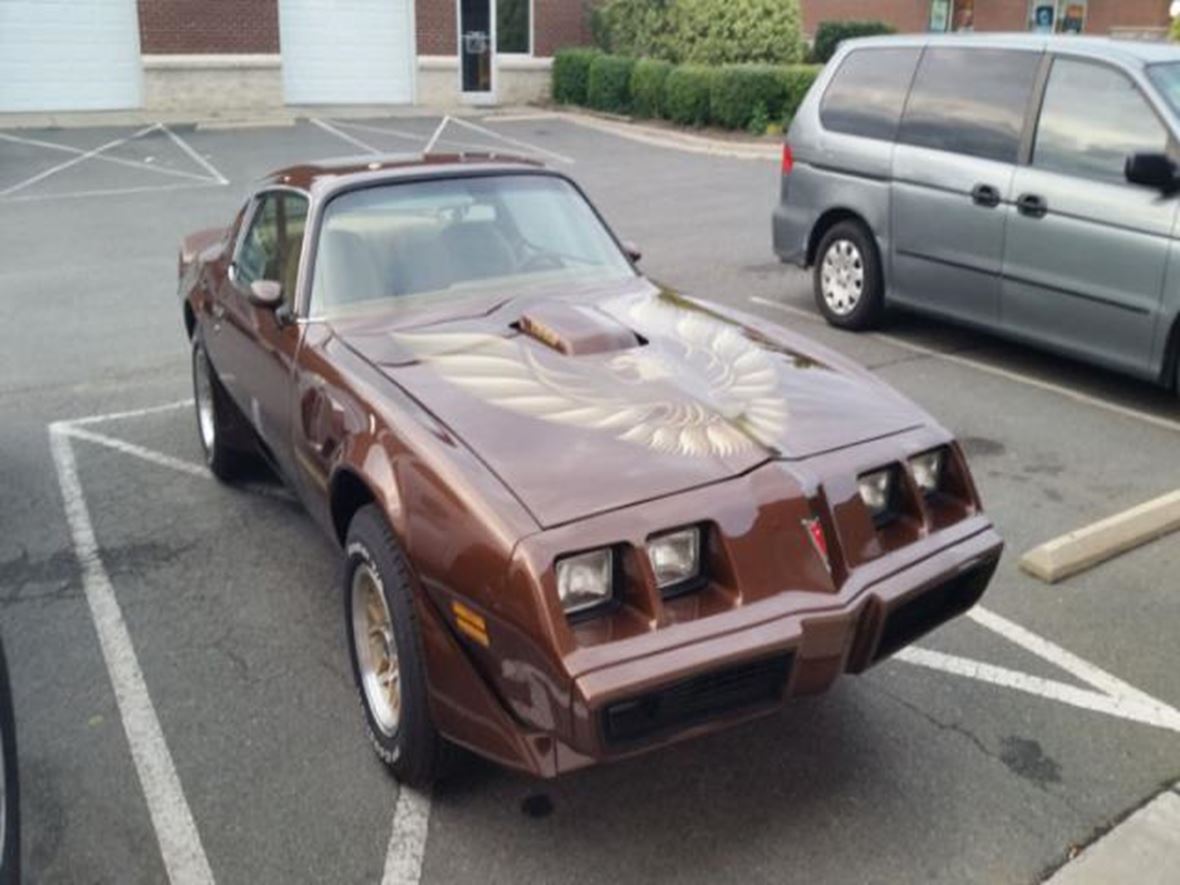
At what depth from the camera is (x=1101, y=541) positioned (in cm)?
482

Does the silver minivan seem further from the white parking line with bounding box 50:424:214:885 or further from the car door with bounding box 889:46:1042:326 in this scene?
the white parking line with bounding box 50:424:214:885

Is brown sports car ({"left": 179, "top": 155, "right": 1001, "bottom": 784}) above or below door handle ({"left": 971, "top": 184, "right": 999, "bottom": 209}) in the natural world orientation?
below

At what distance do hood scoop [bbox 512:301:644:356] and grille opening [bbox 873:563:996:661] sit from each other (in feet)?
4.17

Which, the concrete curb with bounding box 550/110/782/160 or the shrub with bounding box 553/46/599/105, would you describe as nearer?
the concrete curb with bounding box 550/110/782/160

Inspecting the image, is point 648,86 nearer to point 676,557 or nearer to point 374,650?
point 374,650

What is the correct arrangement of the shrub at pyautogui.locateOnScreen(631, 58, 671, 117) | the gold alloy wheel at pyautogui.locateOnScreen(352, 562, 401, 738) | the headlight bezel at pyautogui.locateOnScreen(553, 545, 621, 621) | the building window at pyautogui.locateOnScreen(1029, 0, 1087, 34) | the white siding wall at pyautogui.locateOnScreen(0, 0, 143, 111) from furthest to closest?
the building window at pyautogui.locateOnScreen(1029, 0, 1087, 34) < the shrub at pyautogui.locateOnScreen(631, 58, 671, 117) < the white siding wall at pyautogui.locateOnScreen(0, 0, 143, 111) < the gold alloy wheel at pyautogui.locateOnScreen(352, 562, 401, 738) < the headlight bezel at pyautogui.locateOnScreen(553, 545, 621, 621)

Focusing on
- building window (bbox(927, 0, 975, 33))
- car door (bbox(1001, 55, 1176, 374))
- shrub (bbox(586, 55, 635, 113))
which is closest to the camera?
car door (bbox(1001, 55, 1176, 374))

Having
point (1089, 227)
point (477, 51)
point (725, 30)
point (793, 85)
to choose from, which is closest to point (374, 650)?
point (1089, 227)

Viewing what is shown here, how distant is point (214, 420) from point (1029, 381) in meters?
4.80

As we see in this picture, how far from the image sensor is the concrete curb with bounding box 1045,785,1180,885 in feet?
9.91

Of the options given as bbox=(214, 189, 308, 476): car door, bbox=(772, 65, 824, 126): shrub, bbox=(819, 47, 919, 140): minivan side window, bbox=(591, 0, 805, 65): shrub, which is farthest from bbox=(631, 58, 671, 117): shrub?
bbox=(214, 189, 308, 476): car door

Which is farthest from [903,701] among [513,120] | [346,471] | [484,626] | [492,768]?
[513,120]

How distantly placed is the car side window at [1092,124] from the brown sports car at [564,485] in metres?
3.30

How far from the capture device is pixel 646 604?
2822mm
